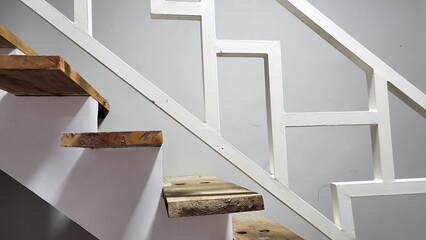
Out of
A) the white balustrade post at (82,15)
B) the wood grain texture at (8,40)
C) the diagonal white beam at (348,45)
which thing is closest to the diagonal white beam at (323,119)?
the diagonal white beam at (348,45)

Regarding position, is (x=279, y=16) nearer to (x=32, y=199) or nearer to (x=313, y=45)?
(x=313, y=45)

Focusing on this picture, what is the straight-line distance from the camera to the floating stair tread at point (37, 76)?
0.60m

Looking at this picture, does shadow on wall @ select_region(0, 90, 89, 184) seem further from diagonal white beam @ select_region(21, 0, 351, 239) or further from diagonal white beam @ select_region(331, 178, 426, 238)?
diagonal white beam @ select_region(331, 178, 426, 238)

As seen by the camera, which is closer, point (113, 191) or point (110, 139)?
point (110, 139)

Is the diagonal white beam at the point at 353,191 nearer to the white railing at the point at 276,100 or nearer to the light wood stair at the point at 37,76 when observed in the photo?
the white railing at the point at 276,100

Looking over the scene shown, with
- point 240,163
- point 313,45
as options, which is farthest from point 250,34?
point 240,163

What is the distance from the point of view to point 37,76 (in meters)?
0.63

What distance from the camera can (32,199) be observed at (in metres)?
1.53

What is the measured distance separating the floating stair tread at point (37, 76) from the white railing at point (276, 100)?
0.27ft

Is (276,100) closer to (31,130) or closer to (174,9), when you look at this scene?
(174,9)

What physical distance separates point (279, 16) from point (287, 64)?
27 cm

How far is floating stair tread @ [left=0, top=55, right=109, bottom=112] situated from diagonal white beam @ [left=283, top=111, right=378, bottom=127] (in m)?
0.49

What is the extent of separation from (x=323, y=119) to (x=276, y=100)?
0.42 ft

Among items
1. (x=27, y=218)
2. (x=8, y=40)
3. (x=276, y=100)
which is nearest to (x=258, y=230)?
(x=276, y=100)
